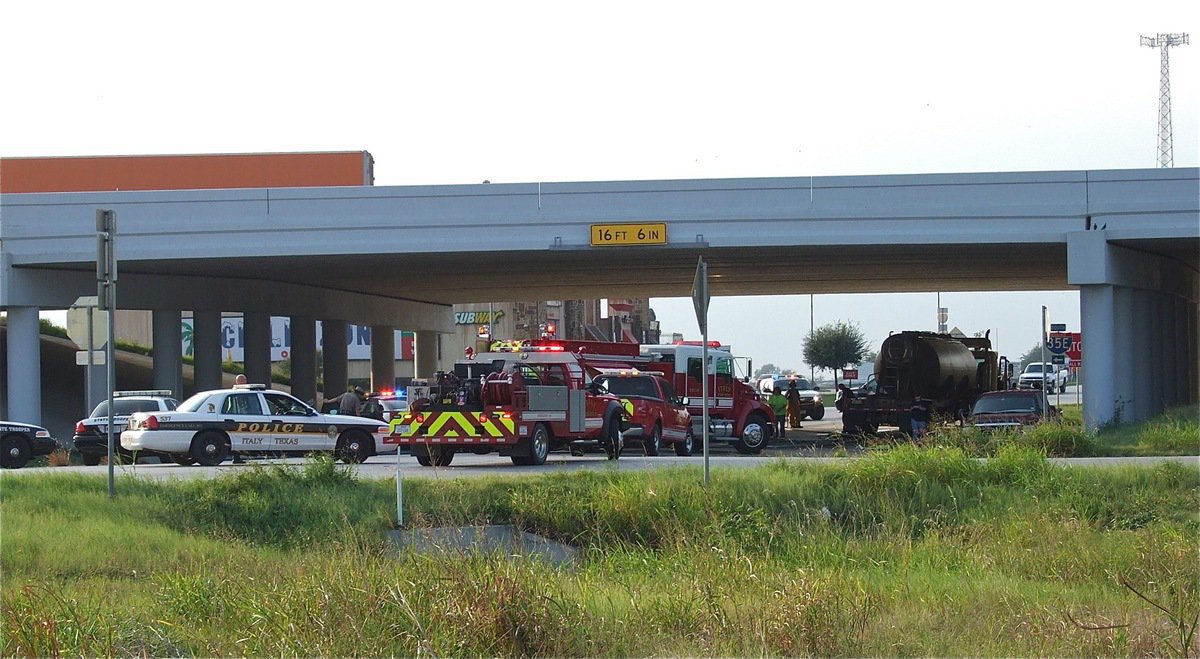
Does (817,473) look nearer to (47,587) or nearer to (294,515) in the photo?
(294,515)

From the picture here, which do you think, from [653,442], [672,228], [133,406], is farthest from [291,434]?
[672,228]

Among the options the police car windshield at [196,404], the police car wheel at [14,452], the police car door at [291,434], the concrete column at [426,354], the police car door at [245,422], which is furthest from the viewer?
the concrete column at [426,354]

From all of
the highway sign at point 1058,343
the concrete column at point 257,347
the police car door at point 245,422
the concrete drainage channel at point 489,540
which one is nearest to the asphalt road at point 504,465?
the police car door at point 245,422

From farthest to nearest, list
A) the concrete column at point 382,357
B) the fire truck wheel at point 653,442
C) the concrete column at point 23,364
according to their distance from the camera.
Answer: the concrete column at point 382,357, the concrete column at point 23,364, the fire truck wheel at point 653,442

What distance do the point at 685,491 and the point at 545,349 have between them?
8.95 m

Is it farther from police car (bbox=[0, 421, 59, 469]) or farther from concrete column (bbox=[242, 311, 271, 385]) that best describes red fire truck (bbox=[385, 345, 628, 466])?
concrete column (bbox=[242, 311, 271, 385])

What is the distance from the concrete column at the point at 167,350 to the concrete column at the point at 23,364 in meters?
5.62

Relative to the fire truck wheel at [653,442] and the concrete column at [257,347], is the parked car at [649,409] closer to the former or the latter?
the fire truck wheel at [653,442]

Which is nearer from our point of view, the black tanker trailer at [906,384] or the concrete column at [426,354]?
the black tanker trailer at [906,384]

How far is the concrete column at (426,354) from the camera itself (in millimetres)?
56781

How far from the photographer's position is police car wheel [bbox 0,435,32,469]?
26.8 meters

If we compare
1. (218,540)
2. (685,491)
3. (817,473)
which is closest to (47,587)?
(218,540)

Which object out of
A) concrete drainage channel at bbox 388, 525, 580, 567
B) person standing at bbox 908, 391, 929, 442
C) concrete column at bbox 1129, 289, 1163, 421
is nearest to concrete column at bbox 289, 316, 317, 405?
person standing at bbox 908, 391, 929, 442

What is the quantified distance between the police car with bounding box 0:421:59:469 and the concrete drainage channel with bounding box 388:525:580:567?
14791mm
